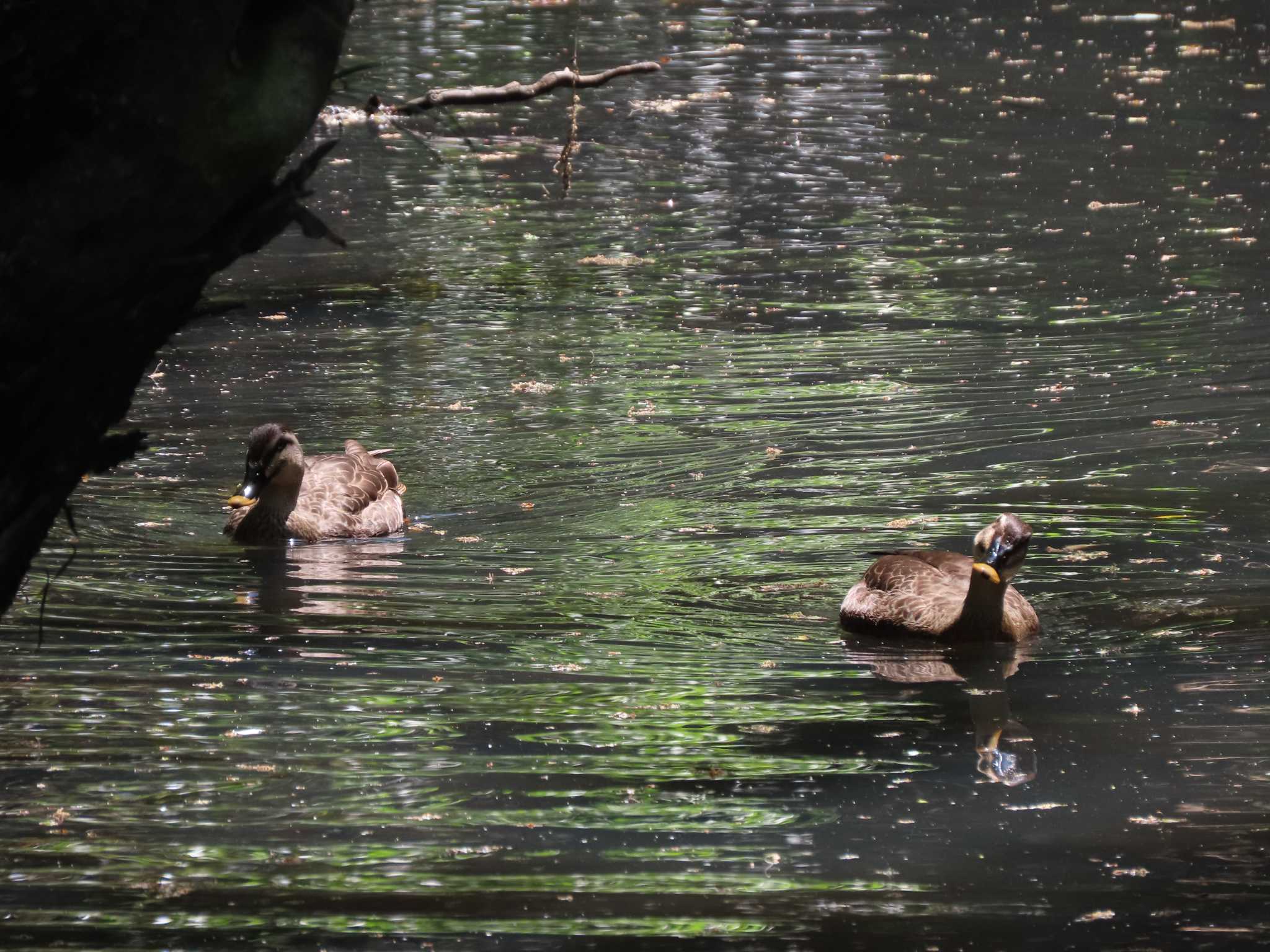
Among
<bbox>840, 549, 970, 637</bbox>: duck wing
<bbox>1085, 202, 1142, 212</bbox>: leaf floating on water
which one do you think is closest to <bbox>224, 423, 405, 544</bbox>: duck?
<bbox>840, 549, 970, 637</bbox>: duck wing

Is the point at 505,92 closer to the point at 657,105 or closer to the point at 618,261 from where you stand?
the point at 618,261

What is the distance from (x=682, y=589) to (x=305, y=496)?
10.2 ft

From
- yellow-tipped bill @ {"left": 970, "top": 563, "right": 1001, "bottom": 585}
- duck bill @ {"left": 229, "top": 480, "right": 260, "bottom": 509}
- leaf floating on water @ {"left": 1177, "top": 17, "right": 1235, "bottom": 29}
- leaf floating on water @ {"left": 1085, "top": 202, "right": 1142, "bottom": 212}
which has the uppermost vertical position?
leaf floating on water @ {"left": 1177, "top": 17, "right": 1235, "bottom": 29}

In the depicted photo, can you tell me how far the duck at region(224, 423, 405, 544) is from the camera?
12.8m

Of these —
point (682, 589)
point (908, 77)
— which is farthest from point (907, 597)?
point (908, 77)

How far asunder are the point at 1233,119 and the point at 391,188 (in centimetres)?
1163

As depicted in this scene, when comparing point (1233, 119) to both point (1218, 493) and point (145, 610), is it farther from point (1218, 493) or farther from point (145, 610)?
point (145, 610)

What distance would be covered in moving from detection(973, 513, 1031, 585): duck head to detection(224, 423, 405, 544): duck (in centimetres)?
414

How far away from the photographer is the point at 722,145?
26.5m

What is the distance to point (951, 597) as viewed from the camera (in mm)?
10719

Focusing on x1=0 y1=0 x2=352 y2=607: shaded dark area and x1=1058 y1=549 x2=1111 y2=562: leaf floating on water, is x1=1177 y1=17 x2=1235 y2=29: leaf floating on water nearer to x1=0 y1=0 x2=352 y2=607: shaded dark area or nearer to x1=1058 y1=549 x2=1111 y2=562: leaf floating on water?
x1=1058 y1=549 x2=1111 y2=562: leaf floating on water

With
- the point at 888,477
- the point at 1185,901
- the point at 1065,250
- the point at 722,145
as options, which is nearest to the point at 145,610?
the point at 888,477

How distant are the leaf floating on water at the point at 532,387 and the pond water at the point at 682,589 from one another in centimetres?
5

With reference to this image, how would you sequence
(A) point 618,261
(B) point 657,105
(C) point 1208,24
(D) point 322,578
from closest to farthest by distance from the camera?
(D) point 322,578 → (A) point 618,261 → (B) point 657,105 → (C) point 1208,24
